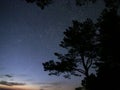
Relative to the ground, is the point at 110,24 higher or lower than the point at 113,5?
higher

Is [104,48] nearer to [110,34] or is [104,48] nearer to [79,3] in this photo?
[110,34]

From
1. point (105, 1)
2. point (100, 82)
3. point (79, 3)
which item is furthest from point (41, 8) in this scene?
point (100, 82)

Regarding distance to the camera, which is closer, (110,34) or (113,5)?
(113,5)

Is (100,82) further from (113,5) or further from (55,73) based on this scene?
(113,5)

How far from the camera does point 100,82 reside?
28.8 m

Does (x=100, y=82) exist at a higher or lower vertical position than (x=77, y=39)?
lower

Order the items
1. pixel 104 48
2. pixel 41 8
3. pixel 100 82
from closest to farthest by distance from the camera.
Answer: pixel 41 8 < pixel 100 82 < pixel 104 48

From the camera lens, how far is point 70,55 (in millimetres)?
32969

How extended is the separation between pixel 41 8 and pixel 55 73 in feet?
57.7

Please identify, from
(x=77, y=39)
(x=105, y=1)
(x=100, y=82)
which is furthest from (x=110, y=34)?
(x=105, y=1)

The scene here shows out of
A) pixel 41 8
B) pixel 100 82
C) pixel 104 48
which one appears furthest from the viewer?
pixel 104 48

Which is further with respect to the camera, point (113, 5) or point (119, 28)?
point (119, 28)

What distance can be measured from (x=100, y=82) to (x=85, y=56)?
185 inches

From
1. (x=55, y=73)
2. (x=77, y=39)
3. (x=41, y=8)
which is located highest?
(x=77, y=39)
